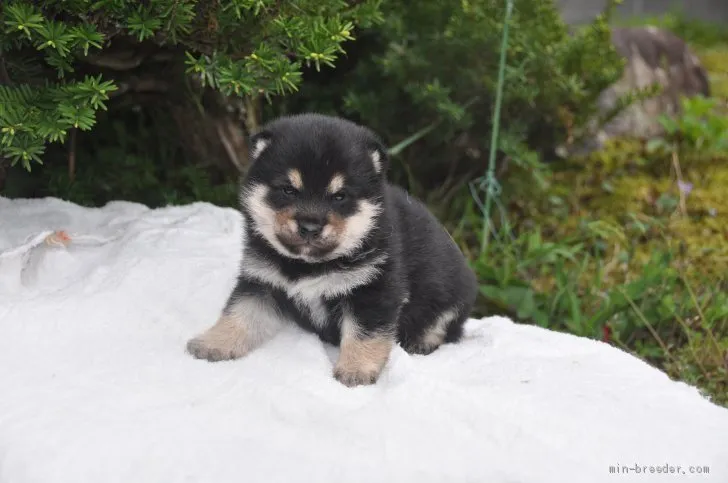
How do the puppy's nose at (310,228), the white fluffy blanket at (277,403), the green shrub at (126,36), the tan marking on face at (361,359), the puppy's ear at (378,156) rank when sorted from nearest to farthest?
the white fluffy blanket at (277,403) < the puppy's nose at (310,228) < the tan marking on face at (361,359) < the puppy's ear at (378,156) < the green shrub at (126,36)

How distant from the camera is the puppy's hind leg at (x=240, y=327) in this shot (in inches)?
124

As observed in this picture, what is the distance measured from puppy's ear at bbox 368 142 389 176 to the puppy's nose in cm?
38

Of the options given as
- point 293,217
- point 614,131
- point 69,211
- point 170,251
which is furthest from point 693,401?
point 614,131

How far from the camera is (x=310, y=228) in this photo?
2.88 metres

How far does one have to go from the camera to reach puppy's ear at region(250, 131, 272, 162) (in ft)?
10.1

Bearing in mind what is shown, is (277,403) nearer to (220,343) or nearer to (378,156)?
(220,343)

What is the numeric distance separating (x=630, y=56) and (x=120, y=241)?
17.4 feet

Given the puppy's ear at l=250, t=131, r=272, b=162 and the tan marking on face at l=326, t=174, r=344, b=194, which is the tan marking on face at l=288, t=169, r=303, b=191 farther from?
the puppy's ear at l=250, t=131, r=272, b=162

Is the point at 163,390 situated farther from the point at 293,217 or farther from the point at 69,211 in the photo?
the point at 69,211

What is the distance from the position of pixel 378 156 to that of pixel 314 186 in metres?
0.34

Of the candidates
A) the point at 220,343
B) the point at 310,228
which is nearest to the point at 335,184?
the point at 310,228

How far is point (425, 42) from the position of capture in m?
5.43

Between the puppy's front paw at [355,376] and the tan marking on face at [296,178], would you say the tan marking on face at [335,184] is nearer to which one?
the tan marking on face at [296,178]

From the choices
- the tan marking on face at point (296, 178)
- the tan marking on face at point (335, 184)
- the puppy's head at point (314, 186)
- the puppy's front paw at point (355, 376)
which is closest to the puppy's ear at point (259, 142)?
the puppy's head at point (314, 186)
